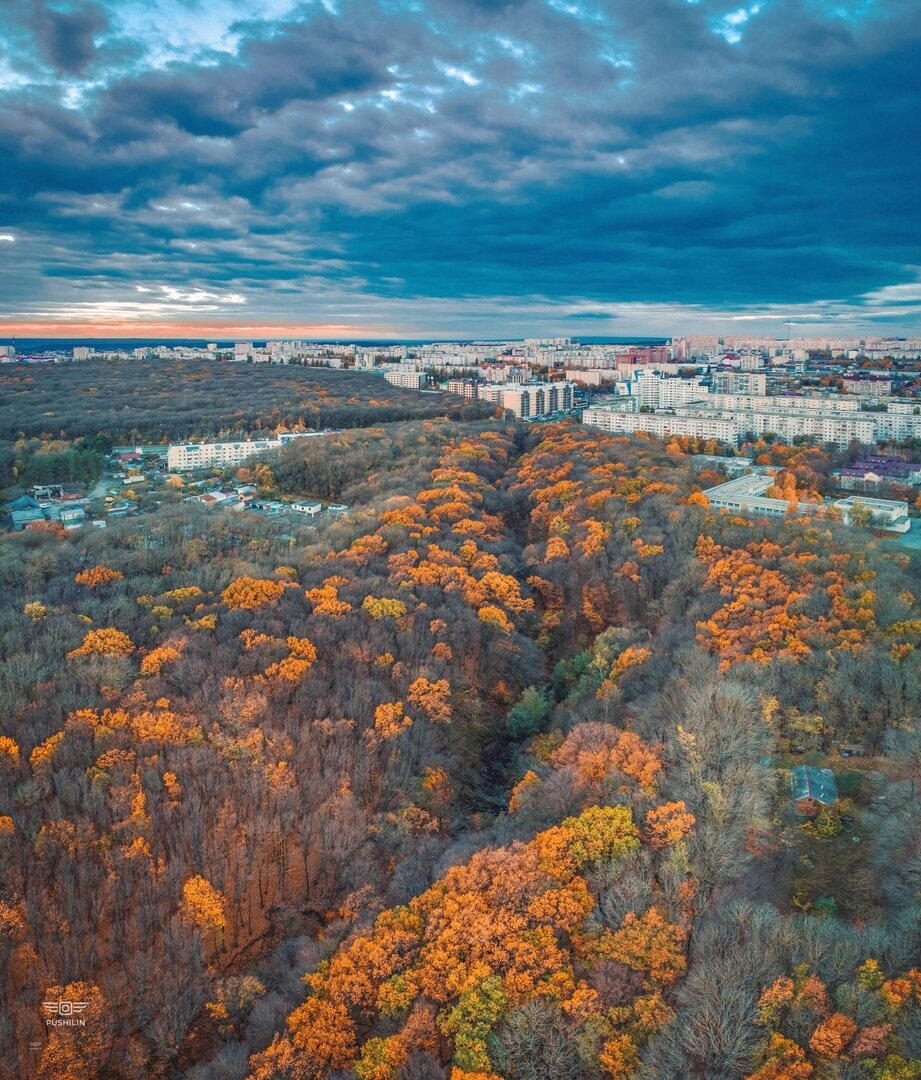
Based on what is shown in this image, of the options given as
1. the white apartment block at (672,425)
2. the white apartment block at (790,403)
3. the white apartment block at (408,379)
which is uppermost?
the white apartment block at (408,379)

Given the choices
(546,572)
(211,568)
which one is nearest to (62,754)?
(211,568)

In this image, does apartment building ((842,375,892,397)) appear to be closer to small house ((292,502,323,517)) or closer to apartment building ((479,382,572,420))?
apartment building ((479,382,572,420))

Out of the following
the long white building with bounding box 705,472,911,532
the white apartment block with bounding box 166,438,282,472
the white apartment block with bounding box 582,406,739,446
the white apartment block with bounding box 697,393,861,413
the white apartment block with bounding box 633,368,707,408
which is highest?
the white apartment block with bounding box 633,368,707,408

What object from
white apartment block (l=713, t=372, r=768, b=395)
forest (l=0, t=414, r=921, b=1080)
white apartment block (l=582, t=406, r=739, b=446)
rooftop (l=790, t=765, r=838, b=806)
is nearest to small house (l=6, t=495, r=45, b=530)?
forest (l=0, t=414, r=921, b=1080)

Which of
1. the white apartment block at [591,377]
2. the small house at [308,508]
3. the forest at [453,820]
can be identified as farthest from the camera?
the white apartment block at [591,377]

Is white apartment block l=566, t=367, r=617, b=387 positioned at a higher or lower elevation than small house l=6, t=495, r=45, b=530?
higher

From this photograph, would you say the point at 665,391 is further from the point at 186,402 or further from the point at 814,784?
the point at 814,784

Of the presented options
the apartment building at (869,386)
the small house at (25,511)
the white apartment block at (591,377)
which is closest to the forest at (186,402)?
the small house at (25,511)

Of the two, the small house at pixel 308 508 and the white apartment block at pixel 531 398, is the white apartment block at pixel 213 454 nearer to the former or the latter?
the small house at pixel 308 508
